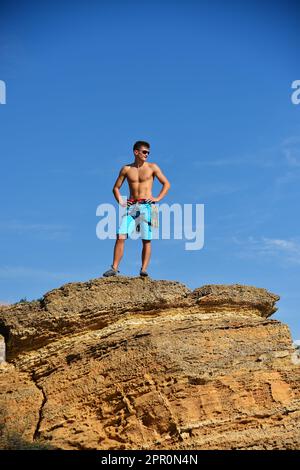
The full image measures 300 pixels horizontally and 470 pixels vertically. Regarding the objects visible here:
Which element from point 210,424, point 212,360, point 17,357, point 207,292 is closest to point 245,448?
point 210,424

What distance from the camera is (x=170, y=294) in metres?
14.2

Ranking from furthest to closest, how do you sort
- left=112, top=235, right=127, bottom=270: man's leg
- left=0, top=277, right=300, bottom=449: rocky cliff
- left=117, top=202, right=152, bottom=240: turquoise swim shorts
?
left=117, top=202, right=152, bottom=240: turquoise swim shorts → left=112, top=235, right=127, bottom=270: man's leg → left=0, top=277, right=300, bottom=449: rocky cliff

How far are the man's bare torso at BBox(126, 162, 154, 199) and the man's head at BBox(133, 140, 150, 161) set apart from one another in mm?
175

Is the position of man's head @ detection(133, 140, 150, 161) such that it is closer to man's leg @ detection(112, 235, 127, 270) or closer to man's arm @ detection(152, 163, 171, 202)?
man's arm @ detection(152, 163, 171, 202)

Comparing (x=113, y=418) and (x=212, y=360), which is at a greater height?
(x=212, y=360)

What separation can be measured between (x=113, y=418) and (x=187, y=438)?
1.38 metres

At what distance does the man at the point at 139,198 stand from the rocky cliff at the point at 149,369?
661 millimetres

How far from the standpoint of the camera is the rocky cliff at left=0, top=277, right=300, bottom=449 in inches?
499

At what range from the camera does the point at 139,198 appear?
49.4ft

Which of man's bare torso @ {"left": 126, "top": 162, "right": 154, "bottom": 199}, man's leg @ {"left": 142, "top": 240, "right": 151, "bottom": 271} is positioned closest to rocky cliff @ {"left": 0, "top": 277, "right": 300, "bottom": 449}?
man's leg @ {"left": 142, "top": 240, "right": 151, "bottom": 271}

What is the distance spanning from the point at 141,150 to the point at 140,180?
2.06ft

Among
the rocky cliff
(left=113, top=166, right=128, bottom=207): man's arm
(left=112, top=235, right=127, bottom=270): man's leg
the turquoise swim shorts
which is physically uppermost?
(left=113, top=166, right=128, bottom=207): man's arm
